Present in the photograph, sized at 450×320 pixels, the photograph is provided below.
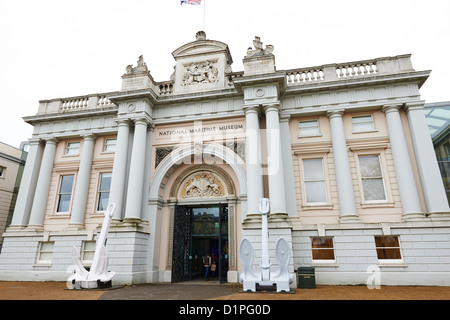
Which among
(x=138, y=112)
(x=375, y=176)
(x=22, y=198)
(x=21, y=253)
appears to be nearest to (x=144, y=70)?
(x=138, y=112)

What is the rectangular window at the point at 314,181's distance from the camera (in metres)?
13.0

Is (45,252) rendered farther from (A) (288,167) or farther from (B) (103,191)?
(A) (288,167)

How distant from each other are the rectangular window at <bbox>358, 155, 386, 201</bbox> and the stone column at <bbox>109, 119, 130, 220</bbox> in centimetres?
1132

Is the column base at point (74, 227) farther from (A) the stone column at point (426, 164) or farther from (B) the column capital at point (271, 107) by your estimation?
(A) the stone column at point (426, 164)

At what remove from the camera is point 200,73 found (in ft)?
50.4

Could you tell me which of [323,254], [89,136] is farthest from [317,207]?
[89,136]

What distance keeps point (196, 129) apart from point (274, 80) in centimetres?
462

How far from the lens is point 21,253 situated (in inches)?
575

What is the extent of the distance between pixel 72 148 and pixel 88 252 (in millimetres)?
6392

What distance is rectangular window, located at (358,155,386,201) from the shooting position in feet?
41.3

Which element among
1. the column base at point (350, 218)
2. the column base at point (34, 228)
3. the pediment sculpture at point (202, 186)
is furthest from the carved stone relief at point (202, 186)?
the column base at point (34, 228)

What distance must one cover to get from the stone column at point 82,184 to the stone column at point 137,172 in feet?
11.2

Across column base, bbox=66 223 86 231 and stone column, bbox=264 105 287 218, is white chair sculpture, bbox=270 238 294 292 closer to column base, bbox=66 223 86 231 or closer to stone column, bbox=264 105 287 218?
stone column, bbox=264 105 287 218

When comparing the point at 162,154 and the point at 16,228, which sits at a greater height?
the point at 162,154
